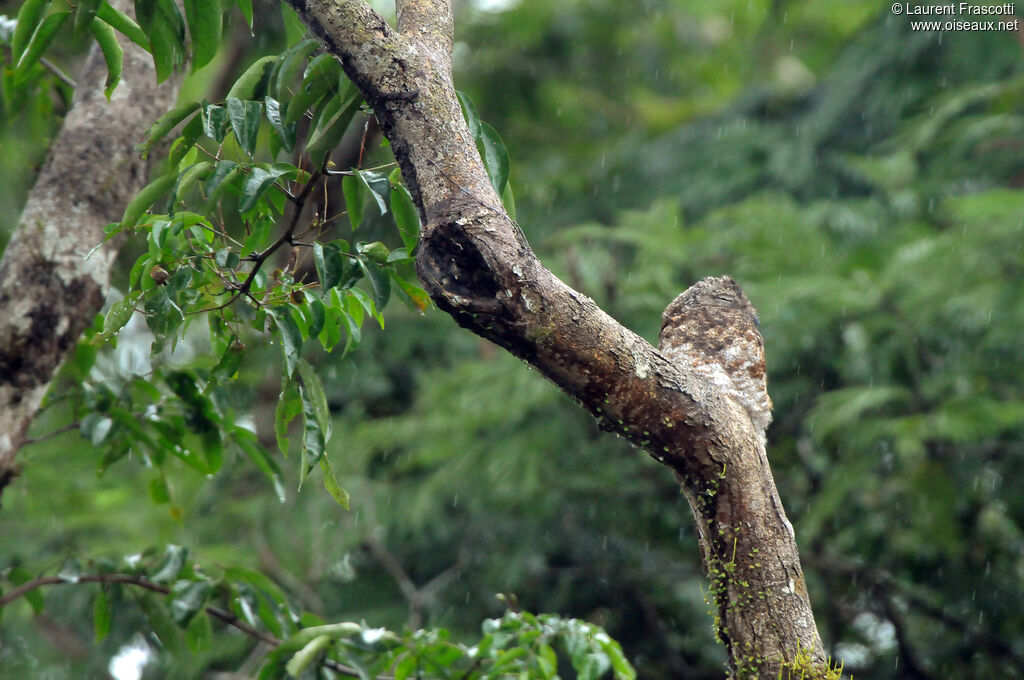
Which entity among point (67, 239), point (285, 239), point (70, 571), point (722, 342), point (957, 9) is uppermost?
point (957, 9)

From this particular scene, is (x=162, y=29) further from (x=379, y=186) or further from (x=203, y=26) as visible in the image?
(x=379, y=186)

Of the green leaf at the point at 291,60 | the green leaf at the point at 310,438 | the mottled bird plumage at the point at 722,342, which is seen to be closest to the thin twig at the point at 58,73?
the green leaf at the point at 291,60

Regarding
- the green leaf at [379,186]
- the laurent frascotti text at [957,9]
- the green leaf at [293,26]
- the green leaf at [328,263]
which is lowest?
the green leaf at [328,263]

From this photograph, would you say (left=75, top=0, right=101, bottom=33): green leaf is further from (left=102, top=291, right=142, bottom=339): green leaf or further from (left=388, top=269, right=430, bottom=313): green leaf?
(left=388, top=269, right=430, bottom=313): green leaf

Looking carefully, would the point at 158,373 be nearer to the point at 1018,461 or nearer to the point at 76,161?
the point at 76,161

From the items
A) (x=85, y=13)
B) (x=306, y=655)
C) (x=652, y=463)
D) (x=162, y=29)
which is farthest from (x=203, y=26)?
(x=652, y=463)

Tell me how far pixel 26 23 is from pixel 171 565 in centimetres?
108

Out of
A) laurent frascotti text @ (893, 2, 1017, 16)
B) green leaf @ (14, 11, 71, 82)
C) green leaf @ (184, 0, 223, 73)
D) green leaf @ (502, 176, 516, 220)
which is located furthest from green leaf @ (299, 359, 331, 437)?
laurent frascotti text @ (893, 2, 1017, 16)

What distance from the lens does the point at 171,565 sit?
1.92 metres

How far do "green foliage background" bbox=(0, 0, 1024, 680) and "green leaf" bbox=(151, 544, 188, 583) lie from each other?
1.33 feet

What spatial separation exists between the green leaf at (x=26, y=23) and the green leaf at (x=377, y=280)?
667mm

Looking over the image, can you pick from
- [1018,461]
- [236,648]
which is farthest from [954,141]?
[236,648]

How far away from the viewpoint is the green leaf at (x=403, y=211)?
138 cm

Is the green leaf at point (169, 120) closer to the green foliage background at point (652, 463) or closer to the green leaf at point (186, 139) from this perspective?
the green leaf at point (186, 139)
